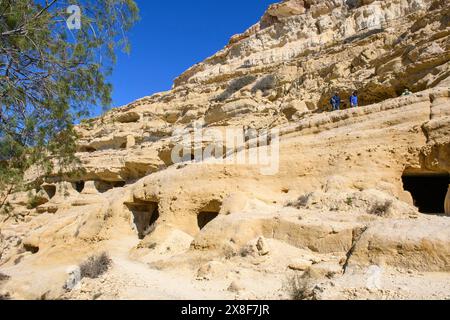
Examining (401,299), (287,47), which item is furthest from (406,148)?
(287,47)

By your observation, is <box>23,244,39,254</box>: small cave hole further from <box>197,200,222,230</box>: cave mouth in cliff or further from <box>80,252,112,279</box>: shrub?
<box>197,200,222,230</box>: cave mouth in cliff

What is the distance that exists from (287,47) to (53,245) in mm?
30290

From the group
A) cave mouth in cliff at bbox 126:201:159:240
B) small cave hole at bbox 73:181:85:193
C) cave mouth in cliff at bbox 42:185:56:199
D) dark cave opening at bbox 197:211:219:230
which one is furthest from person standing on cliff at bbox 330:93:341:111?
cave mouth in cliff at bbox 42:185:56:199

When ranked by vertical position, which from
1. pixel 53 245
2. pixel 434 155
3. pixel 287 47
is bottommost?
pixel 53 245

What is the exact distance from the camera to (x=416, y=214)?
24.3 ft

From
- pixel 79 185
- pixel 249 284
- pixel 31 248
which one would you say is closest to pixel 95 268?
pixel 249 284

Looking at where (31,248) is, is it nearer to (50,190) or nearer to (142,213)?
(142,213)

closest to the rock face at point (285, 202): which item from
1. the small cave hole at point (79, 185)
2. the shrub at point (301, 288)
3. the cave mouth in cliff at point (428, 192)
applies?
the cave mouth in cliff at point (428, 192)

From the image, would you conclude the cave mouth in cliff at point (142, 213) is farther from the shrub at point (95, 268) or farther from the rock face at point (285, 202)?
the shrub at point (95, 268)

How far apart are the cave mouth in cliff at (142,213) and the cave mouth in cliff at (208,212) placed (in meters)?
1.75

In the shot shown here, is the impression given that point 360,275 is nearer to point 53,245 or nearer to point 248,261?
point 248,261

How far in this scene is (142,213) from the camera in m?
13.2
